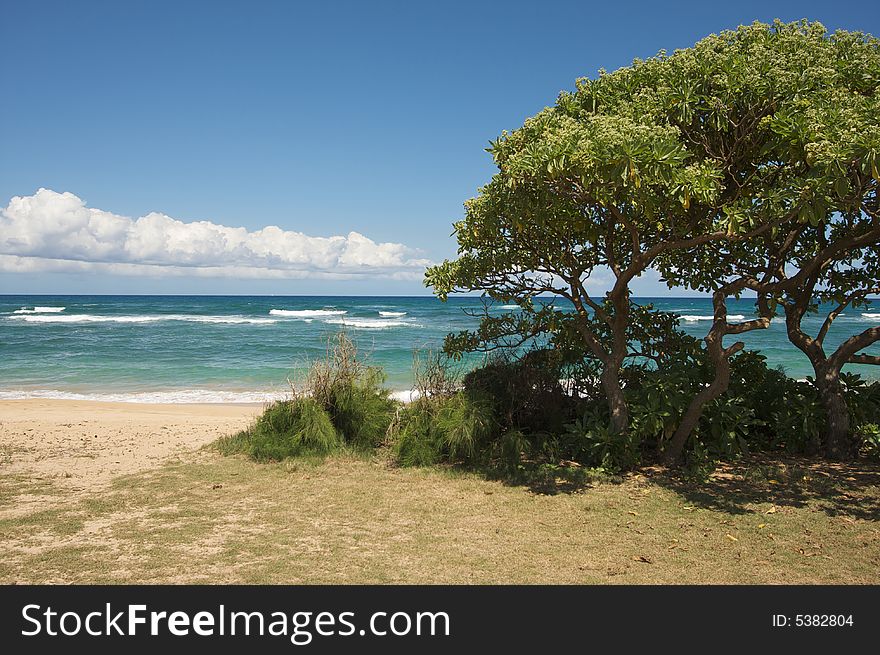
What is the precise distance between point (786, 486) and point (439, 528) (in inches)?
152

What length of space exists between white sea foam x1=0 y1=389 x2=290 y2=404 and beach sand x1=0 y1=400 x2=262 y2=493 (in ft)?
6.17

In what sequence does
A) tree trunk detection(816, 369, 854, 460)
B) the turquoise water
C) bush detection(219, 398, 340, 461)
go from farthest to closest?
the turquoise water < bush detection(219, 398, 340, 461) < tree trunk detection(816, 369, 854, 460)

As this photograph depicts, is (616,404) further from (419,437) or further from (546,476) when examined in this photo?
(419,437)

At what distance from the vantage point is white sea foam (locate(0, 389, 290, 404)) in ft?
52.5

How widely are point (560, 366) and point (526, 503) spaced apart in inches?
110

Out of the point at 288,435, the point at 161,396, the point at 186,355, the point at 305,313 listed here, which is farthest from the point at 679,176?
the point at 305,313

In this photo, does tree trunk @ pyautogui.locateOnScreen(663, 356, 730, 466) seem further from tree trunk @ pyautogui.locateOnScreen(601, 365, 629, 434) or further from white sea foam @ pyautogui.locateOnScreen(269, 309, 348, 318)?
white sea foam @ pyautogui.locateOnScreen(269, 309, 348, 318)

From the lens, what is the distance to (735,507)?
6145 mm

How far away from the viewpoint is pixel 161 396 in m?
16.8

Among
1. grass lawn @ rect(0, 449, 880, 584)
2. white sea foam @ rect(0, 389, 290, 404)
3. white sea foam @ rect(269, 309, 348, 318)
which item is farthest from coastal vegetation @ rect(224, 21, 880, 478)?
white sea foam @ rect(269, 309, 348, 318)

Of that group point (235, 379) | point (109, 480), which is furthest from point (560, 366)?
point (235, 379)

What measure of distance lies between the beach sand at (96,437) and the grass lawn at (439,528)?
565 millimetres

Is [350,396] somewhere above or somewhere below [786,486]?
above

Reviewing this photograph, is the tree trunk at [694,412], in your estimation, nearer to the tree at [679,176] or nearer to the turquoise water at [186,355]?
the tree at [679,176]
